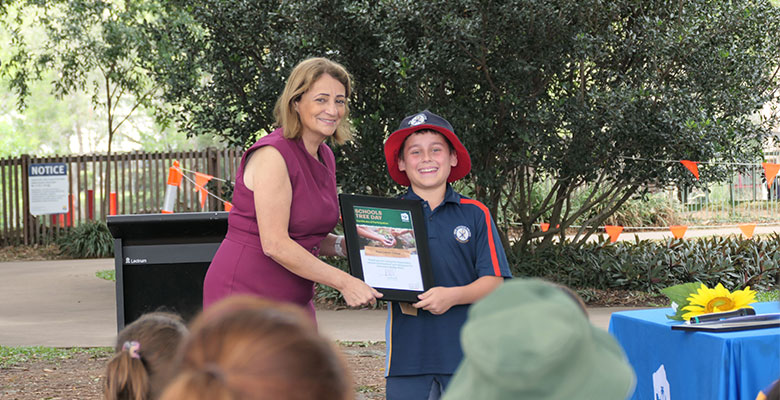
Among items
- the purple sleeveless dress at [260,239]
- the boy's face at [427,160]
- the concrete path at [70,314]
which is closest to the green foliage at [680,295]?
the boy's face at [427,160]

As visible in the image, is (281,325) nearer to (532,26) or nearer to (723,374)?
(723,374)

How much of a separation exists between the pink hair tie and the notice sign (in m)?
18.0

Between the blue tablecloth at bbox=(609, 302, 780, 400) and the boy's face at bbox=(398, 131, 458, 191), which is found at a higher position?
the boy's face at bbox=(398, 131, 458, 191)

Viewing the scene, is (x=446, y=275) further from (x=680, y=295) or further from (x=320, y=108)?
(x=680, y=295)

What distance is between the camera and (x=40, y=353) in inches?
297

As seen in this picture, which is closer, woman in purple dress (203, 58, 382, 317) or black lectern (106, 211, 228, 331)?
woman in purple dress (203, 58, 382, 317)

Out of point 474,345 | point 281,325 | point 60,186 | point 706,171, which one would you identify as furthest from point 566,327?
point 60,186

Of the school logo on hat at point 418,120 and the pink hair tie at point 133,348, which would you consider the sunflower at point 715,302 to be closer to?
the school logo on hat at point 418,120

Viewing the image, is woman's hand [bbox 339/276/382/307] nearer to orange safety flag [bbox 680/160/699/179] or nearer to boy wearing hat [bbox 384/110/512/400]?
boy wearing hat [bbox 384/110/512/400]

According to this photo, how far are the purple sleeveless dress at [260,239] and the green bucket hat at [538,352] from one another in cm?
212

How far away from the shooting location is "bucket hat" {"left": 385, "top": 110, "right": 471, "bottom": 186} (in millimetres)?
3248

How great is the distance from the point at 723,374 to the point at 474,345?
2848 mm

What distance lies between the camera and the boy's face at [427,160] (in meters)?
3.22

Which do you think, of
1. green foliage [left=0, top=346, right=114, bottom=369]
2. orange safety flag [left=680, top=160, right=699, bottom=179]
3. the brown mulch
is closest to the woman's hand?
green foliage [left=0, top=346, right=114, bottom=369]
